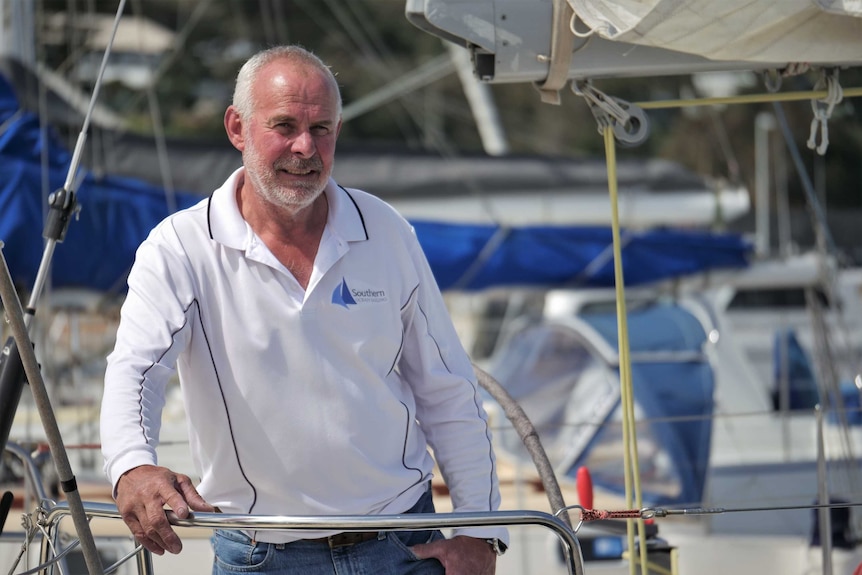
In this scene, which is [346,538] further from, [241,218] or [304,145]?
[304,145]

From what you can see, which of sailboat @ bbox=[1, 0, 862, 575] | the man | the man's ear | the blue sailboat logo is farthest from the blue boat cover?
the blue sailboat logo

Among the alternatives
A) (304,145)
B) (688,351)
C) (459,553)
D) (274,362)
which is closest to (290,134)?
(304,145)

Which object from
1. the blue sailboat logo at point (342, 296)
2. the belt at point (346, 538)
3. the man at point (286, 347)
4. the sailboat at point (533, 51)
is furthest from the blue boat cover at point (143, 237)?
the belt at point (346, 538)

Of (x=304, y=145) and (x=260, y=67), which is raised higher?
(x=260, y=67)

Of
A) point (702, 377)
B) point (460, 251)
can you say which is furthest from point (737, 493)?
point (460, 251)

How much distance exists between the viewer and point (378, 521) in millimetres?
2156

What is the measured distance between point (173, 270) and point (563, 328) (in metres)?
5.00

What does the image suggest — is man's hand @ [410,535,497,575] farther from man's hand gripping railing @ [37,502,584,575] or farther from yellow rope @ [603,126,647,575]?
yellow rope @ [603,126,647,575]

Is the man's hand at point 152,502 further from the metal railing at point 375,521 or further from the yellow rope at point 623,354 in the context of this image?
the yellow rope at point 623,354

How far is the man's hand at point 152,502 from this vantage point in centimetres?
203

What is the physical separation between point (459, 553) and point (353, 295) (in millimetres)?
573

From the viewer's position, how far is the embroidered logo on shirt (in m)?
2.37

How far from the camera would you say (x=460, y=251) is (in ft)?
Answer: 21.8

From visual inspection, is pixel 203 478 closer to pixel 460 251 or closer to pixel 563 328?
pixel 460 251
